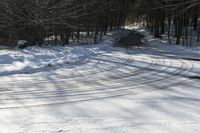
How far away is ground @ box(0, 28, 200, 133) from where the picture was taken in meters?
7.78

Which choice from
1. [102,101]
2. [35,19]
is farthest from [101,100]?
[35,19]

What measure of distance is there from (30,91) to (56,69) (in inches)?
174

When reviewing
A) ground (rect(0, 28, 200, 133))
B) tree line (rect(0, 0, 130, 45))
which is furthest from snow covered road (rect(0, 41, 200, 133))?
tree line (rect(0, 0, 130, 45))

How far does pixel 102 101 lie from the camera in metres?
10.0

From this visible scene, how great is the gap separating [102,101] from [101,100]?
0.12 metres

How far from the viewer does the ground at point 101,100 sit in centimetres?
778

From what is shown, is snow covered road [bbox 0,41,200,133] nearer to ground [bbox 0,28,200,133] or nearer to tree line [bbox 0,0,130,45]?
ground [bbox 0,28,200,133]

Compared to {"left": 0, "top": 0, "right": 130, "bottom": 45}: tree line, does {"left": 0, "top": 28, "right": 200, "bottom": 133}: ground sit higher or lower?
lower

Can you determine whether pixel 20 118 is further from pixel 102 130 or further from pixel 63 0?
pixel 63 0

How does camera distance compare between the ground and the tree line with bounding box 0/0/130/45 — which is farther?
the tree line with bounding box 0/0/130/45

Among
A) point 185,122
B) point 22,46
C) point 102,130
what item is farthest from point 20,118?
point 22,46

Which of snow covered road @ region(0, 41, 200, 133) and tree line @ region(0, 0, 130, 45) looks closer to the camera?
snow covered road @ region(0, 41, 200, 133)

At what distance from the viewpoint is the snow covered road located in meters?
7.78

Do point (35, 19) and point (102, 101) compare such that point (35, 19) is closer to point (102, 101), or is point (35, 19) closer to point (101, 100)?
point (101, 100)
